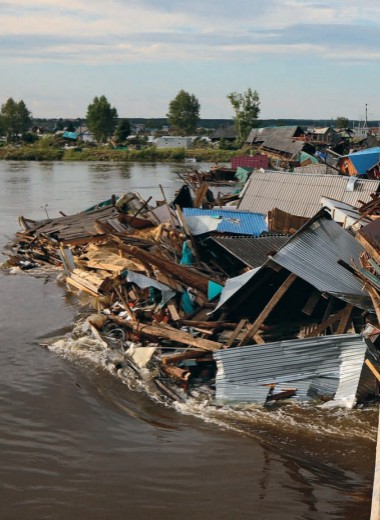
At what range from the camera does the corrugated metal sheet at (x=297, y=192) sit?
50.7ft

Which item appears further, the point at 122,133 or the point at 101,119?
the point at 101,119

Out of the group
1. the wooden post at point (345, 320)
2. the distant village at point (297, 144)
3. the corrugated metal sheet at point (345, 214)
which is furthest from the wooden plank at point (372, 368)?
the distant village at point (297, 144)

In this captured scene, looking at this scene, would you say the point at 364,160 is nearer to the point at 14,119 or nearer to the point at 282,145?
the point at 282,145

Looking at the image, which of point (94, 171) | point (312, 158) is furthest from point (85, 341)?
point (94, 171)

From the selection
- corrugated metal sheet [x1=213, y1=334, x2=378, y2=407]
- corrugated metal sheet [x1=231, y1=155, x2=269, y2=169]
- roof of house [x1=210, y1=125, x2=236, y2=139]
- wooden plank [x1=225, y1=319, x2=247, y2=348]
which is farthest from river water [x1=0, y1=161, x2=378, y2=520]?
roof of house [x1=210, y1=125, x2=236, y2=139]

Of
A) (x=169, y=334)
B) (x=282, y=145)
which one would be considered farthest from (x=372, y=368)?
(x=282, y=145)

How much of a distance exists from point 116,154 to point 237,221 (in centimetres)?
5877

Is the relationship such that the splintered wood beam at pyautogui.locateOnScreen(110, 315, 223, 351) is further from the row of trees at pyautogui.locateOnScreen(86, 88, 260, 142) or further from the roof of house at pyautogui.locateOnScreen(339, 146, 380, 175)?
the row of trees at pyautogui.locateOnScreen(86, 88, 260, 142)

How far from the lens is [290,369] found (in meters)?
8.59

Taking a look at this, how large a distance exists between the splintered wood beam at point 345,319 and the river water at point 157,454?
1201 mm

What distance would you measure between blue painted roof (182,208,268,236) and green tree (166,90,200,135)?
3564 inches

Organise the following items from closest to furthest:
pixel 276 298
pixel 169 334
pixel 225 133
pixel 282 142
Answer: pixel 276 298 → pixel 169 334 → pixel 282 142 → pixel 225 133

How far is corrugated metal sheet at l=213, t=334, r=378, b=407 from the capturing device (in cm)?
846

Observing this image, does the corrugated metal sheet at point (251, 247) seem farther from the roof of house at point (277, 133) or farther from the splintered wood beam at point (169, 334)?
the roof of house at point (277, 133)
